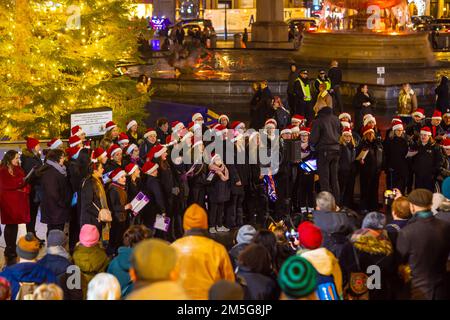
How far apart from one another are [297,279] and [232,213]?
26.8ft

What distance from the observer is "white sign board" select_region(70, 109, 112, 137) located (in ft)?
52.4

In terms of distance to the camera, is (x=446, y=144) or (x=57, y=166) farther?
(x=446, y=144)

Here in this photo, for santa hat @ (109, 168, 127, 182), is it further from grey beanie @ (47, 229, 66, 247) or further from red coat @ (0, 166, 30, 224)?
grey beanie @ (47, 229, 66, 247)

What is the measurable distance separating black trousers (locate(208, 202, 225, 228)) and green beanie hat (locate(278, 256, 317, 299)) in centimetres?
786

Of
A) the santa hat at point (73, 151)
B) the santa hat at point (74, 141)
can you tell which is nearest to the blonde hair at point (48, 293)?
the santa hat at point (73, 151)

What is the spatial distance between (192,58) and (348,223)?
81.0ft

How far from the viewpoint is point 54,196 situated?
13625 mm

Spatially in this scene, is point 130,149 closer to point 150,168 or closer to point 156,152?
point 156,152

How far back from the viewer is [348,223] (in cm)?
999

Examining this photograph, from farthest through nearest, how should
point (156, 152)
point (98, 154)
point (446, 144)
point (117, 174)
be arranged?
point (446, 144) → point (156, 152) → point (98, 154) → point (117, 174)

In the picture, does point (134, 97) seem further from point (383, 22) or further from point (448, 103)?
point (383, 22)

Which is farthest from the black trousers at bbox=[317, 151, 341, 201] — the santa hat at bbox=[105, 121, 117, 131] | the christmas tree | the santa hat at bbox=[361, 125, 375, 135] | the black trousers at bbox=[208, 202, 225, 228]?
the christmas tree

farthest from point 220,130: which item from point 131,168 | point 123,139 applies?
point 131,168

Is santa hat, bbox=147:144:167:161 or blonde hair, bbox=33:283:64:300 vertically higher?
blonde hair, bbox=33:283:64:300
